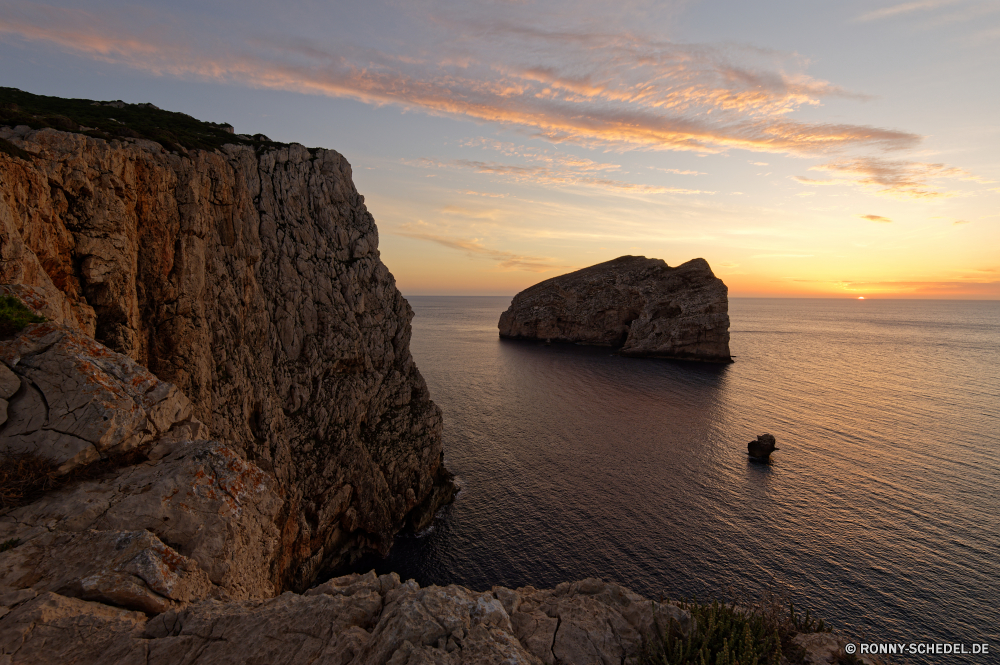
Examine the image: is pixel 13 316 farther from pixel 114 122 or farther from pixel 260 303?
pixel 114 122

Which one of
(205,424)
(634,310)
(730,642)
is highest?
(634,310)

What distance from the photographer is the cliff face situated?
61.0ft

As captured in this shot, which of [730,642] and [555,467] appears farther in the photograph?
[555,467]

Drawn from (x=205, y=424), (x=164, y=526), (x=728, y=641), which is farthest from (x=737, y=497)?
(x=164, y=526)

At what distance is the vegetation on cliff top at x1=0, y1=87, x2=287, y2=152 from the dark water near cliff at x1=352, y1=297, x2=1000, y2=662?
37652mm

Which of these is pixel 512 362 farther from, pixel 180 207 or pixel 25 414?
pixel 25 414

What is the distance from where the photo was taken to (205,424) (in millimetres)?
22750

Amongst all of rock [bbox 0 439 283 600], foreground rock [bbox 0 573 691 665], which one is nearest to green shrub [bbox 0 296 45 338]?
rock [bbox 0 439 283 600]

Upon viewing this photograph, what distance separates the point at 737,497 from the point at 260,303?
52326 millimetres

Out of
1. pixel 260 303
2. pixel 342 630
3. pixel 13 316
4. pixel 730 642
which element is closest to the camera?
pixel 342 630

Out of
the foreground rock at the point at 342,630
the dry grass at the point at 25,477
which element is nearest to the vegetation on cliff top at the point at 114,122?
the dry grass at the point at 25,477

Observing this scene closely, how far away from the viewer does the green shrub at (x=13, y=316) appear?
11602mm

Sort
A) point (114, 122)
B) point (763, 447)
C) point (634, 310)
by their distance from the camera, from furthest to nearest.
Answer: point (634, 310) → point (763, 447) → point (114, 122)

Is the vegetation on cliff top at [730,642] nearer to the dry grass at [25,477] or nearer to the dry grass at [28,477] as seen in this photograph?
the dry grass at [28,477]
